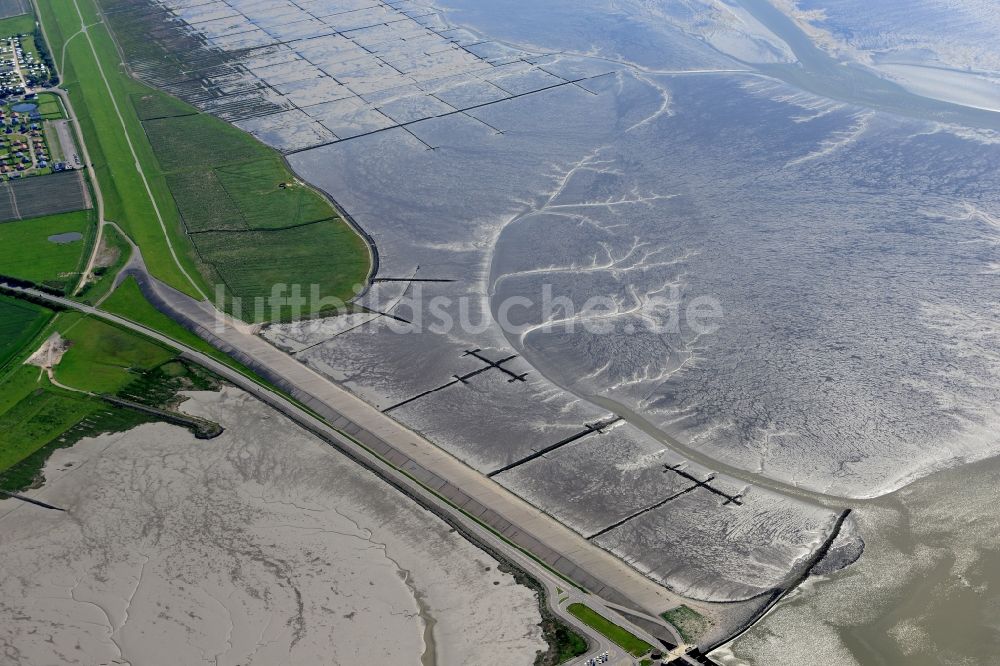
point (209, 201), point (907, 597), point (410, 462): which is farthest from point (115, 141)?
point (907, 597)

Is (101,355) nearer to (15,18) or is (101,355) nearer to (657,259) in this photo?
(657,259)

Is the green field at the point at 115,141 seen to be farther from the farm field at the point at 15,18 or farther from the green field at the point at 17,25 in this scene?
the farm field at the point at 15,18

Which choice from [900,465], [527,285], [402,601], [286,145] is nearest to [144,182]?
[286,145]

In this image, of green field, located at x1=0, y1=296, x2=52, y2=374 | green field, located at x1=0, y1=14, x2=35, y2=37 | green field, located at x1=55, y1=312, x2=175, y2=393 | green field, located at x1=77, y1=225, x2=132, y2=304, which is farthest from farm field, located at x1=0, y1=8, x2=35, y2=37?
green field, located at x1=55, y1=312, x2=175, y2=393

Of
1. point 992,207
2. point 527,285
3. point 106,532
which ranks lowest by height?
point 106,532

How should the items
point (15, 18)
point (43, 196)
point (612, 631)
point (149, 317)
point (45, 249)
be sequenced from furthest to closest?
point (15, 18)
point (43, 196)
point (45, 249)
point (149, 317)
point (612, 631)

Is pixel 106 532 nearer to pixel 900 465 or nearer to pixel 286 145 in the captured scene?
pixel 900 465
